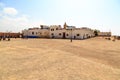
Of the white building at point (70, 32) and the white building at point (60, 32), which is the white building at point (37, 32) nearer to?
the white building at point (60, 32)

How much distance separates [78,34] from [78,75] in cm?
4584

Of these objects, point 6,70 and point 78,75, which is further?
point 6,70

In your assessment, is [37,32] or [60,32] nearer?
[60,32]

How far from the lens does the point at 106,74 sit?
1517 cm

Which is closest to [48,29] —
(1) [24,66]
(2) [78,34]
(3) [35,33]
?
(3) [35,33]

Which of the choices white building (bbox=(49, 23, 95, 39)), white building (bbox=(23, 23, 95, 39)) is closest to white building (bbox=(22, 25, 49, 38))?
white building (bbox=(23, 23, 95, 39))

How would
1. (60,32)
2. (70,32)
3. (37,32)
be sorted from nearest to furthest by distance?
(70,32) < (60,32) < (37,32)

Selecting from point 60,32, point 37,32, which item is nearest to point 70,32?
point 60,32

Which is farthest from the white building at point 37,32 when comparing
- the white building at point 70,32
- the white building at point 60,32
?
the white building at point 70,32

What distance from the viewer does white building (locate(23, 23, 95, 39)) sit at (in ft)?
196

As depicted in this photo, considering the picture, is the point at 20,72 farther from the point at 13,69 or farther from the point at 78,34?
the point at 78,34

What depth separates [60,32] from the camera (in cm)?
6394

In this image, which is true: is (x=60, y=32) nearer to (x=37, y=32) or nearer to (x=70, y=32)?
(x=70, y=32)

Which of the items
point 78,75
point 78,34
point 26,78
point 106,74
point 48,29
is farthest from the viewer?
point 48,29
